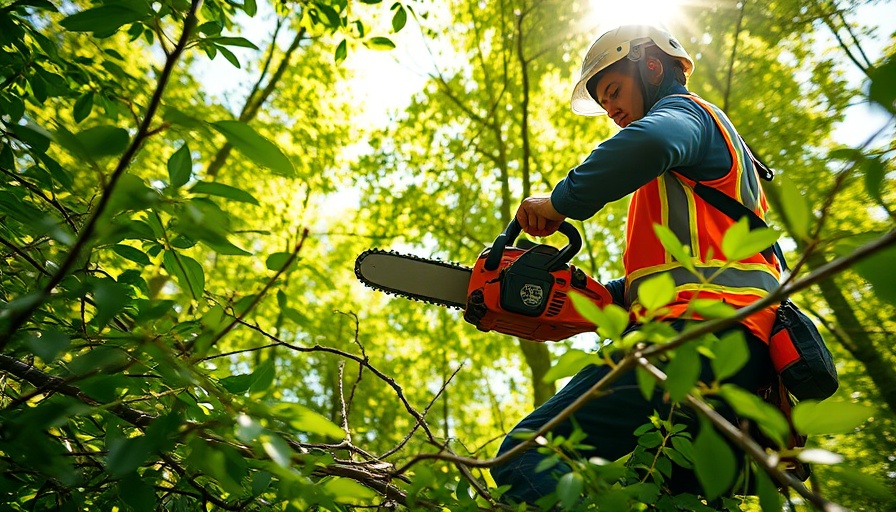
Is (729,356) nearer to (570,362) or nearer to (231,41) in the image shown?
(570,362)

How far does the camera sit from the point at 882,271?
510 millimetres

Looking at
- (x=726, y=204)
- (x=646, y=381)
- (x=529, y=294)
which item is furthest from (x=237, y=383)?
(x=726, y=204)

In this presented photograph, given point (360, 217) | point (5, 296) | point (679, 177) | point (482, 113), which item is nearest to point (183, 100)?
point (360, 217)

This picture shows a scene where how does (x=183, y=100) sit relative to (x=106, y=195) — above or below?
above

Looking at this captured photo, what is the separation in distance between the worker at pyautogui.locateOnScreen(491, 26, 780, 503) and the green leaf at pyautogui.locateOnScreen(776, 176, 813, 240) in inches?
33.0

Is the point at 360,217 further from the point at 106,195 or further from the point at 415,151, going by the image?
the point at 106,195

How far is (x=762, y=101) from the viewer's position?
6.58 metres

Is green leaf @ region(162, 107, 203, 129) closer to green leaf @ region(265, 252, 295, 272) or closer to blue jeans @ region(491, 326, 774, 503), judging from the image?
green leaf @ region(265, 252, 295, 272)

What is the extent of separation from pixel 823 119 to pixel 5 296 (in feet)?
23.3

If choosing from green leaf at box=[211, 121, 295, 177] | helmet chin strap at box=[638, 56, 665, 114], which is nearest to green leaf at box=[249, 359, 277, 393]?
green leaf at box=[211, 121, 295, 177]

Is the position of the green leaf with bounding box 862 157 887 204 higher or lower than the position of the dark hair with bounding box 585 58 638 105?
lower

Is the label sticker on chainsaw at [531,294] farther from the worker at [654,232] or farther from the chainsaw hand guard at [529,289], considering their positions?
the worker at [654,232]

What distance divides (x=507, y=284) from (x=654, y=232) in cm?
54

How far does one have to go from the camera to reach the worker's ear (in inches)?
78.0
